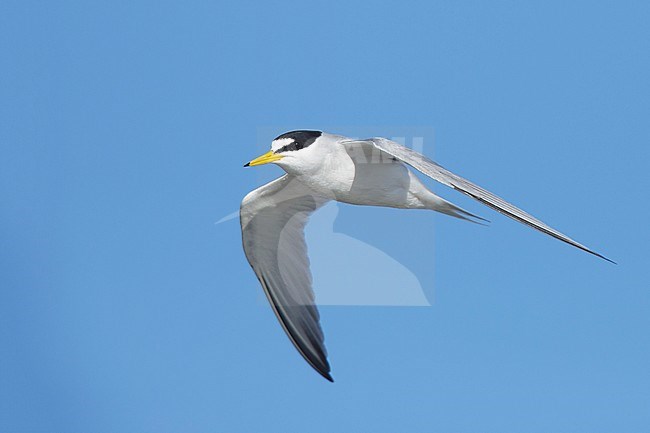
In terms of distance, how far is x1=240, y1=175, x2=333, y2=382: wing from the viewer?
19.4 ft

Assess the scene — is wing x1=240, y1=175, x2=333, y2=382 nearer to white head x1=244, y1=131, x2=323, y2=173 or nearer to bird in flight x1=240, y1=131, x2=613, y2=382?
bird in flight x1=240, y1=131, x2=613, y2=382

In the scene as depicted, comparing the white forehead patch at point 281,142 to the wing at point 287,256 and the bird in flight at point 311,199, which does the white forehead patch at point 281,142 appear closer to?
the bird in flight at point 311,199

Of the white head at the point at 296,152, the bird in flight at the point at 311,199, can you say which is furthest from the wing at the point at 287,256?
the white head at the point at 296,152

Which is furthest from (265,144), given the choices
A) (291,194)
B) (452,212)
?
(452,212)

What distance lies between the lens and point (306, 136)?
5.05 meters

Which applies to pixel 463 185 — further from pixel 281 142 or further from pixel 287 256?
pixel 287 256

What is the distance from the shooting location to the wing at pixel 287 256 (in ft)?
19.4

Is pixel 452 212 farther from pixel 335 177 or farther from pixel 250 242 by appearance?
pixel 250 242

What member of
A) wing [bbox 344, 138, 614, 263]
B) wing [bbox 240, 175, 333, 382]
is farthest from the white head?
wing [bbox 240, 175, 333, 382]

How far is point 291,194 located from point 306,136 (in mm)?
923

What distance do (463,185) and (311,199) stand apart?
1.95m

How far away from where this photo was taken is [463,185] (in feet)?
13.9

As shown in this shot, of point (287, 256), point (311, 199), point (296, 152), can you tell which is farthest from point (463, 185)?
point (287, 256)

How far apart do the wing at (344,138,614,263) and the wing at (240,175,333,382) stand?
1.28 metres
